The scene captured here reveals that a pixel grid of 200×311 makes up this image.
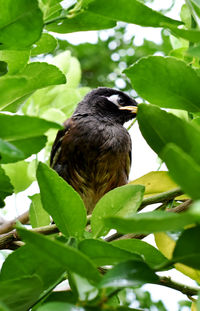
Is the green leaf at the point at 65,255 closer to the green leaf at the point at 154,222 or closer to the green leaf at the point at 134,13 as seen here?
the green leaf at the point at 154,222

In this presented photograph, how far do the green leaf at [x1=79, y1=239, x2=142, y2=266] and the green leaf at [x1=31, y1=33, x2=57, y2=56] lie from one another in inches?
13.6

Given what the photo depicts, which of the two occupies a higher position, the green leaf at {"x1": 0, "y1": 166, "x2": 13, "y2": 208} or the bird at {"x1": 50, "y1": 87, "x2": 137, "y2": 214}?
the green leaf at {"x1": 0, "y1": 166, "x2": 13, "y2": 208}

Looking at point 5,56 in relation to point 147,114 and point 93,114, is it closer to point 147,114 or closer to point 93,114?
point 147,114

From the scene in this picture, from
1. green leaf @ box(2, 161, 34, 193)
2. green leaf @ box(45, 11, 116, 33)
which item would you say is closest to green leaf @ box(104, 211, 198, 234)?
green leaf @ box(45, 11, 116, 33)

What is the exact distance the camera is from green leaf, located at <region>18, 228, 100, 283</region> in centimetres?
44

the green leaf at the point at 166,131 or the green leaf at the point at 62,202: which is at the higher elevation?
the green leaf at the point at 166,131

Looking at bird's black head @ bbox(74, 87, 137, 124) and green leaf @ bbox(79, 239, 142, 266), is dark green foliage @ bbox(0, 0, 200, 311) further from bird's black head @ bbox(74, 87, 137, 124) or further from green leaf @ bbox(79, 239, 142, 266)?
bird's black head @ bbox(74, 87, 137, 124)

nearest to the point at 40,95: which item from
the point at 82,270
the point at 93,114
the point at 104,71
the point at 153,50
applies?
the point at 93,114

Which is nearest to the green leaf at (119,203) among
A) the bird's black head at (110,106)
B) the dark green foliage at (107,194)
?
the dark green foliage at (107,194)

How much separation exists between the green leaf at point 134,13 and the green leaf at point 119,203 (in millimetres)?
200

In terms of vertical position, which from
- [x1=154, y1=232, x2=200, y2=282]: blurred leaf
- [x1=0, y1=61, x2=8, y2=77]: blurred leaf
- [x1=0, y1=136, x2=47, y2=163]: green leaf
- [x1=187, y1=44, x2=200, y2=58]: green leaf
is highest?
[x1=187, y1=44, x2=200, y2=58]: green leaf

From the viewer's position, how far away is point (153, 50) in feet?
10.2

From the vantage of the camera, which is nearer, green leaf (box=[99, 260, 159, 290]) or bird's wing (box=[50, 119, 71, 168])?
green leaf (box=[99, 260, 159, 290])

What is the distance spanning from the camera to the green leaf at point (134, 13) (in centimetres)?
59
